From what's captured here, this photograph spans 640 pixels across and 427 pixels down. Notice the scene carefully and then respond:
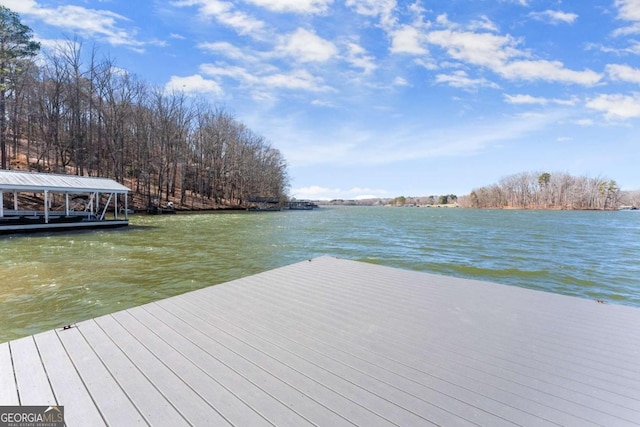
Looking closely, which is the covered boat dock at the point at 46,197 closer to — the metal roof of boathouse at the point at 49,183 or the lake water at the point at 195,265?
the metal roof of boathouse at the point at 49,183

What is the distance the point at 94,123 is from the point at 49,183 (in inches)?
713

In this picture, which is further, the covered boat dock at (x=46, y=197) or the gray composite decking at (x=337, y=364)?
the covered boat dock at (x=46, y=197)

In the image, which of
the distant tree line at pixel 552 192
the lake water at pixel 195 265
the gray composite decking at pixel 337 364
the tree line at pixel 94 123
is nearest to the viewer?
the gray composite decking at pixel 337 364

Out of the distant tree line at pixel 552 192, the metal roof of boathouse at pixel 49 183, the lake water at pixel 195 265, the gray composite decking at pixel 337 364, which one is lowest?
the lake water at pixel 195 265

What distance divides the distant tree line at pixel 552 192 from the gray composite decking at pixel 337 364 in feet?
266

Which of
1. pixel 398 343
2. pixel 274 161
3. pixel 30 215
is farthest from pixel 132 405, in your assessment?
pixel 274 161

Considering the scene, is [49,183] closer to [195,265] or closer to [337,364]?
[195,265]

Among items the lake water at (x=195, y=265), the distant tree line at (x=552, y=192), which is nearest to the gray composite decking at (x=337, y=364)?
the lake water at (x=195, y=265)

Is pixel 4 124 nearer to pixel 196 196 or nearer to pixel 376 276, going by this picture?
pixel 196 196

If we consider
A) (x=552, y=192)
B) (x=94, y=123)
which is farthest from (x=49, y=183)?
(x=552, y=192)

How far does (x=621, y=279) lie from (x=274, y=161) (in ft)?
161

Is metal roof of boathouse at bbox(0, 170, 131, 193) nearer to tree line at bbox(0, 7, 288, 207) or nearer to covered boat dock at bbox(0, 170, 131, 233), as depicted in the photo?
covered boat dock at bbox(0, 170, 131, 233)

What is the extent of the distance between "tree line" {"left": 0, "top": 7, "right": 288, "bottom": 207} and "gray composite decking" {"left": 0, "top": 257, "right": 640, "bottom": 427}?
86.6 feet

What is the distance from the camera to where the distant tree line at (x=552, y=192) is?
66.3 metres
